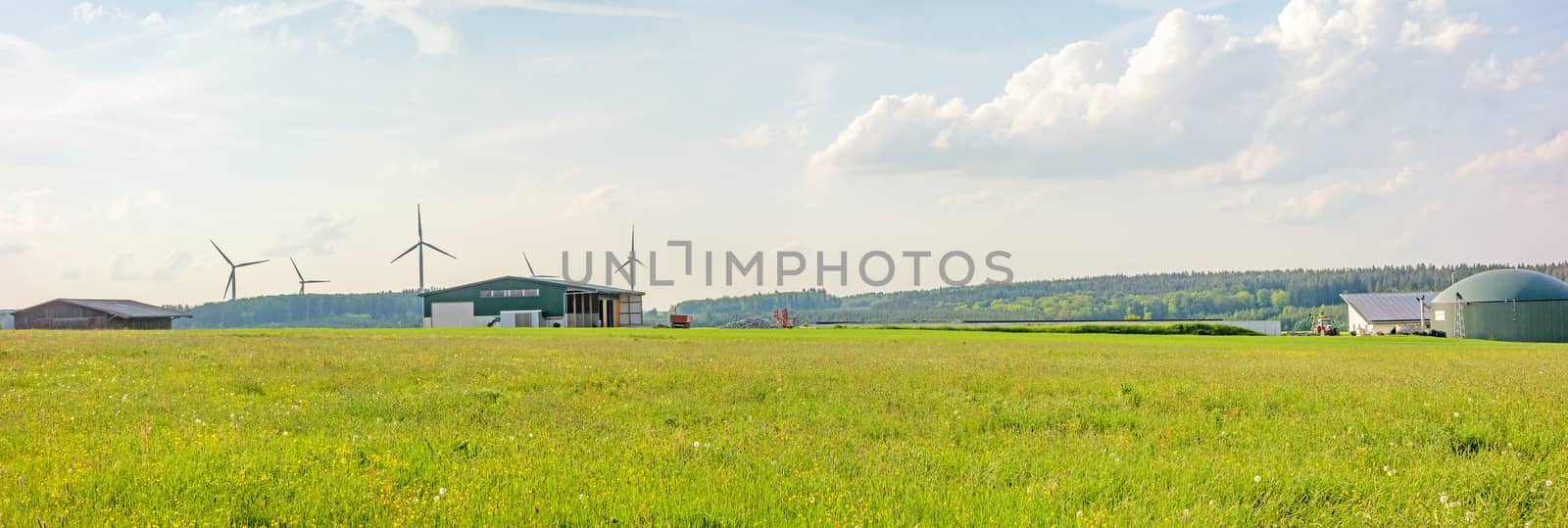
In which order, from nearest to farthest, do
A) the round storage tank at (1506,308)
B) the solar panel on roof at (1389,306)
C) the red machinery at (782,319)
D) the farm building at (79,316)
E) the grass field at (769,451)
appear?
the grass field at (769,451) < the round storage tank at (1506,308) < the farm building at (79,316) < the red machinery at (782,319) < the solar panel on roof at (1389,306)

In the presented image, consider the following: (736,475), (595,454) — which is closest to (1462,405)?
(736,475)

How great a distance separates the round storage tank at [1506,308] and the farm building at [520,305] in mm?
79780

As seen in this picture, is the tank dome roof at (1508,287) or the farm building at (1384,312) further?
the farm building at (1384,312)

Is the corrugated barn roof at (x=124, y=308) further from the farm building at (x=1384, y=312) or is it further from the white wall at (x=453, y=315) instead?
the farm building at (x=1384, y=312)

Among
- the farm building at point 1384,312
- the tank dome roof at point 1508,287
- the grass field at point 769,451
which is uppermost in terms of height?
the tank dome roof at point 1508,287

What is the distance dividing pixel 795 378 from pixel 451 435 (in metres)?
9.01

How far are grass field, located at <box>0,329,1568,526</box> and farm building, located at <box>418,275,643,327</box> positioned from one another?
75390 millimetres

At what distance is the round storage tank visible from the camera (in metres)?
69.9

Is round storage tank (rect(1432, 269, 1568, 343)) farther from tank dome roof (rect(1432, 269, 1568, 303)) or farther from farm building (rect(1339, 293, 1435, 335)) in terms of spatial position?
farm building (rect(1339, 293, 1435, 335))

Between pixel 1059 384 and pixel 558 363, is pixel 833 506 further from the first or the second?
pixel 558 363

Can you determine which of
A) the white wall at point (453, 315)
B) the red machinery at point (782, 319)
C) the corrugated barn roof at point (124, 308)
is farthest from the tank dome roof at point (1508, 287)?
the corrugated barn roof at point (124, 308)

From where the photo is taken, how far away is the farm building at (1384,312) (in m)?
115

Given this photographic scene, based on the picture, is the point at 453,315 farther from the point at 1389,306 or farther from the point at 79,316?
the point at 1389,306

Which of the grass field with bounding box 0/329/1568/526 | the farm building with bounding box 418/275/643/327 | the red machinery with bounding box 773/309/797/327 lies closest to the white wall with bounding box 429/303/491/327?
the farm building with bounding box 418/275/643/327
